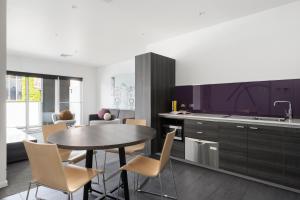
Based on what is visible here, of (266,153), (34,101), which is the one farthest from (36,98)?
(266,153)

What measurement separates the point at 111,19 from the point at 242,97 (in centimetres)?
279

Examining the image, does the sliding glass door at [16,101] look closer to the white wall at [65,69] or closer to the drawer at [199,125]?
the white wall at [65,69]

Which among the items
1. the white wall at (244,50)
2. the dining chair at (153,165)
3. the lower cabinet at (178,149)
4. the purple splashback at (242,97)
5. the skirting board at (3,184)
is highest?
the white wall at (244,50)

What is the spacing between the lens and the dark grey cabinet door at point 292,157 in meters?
2.11

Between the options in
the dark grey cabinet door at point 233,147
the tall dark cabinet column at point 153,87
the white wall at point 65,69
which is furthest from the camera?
the white wall at point 65,69

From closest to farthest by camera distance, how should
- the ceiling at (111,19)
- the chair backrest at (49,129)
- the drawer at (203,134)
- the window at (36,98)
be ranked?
the chair backrest at (49,129) < the ceiling at (111,19) < the drawer at (203,134) < the window at (36,98)

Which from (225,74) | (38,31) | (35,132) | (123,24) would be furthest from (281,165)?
(35,132)

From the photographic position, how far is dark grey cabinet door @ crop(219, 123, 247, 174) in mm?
2512

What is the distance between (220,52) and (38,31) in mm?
3868

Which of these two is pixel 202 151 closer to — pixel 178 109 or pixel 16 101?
pixel 178 109

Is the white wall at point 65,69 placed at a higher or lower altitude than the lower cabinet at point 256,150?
higher

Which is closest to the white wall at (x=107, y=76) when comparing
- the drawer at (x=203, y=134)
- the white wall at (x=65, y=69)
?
the white wall at (x=65, y=69)

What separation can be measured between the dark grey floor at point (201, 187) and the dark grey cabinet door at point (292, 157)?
0.17 m

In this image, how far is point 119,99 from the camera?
672 cm
